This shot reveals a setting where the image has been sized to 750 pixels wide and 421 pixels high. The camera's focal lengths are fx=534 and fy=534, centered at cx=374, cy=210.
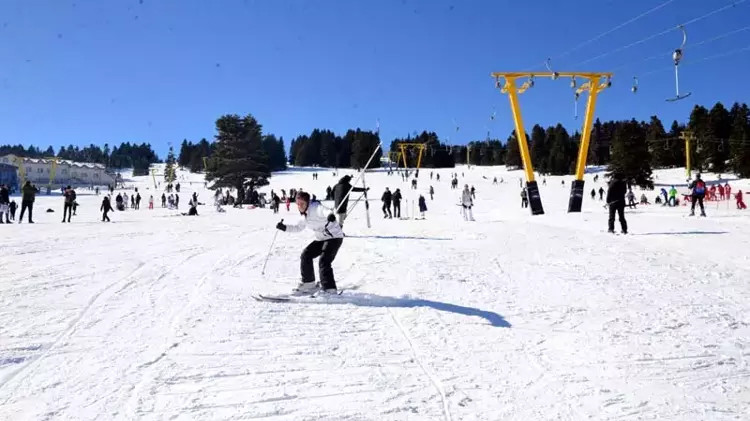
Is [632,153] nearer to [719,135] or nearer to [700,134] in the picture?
[700,134]

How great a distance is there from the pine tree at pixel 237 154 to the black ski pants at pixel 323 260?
142 feet

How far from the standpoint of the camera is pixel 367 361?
13.8ft

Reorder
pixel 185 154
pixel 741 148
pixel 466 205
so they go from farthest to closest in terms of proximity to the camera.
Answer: pixel 185 154, pixel 741 148, pixel 466 205

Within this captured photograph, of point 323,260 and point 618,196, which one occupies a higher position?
point 618,196

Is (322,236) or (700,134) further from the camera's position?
(700,134)

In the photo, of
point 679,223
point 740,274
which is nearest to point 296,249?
point 740,274

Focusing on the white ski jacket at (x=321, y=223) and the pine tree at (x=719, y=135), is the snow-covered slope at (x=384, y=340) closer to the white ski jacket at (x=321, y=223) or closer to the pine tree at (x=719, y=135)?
the white ski jacket at (x=321, y=223)

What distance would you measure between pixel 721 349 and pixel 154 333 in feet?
16.3

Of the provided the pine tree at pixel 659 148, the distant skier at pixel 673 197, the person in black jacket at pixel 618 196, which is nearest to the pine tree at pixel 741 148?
the pine tree at pixel 659 148

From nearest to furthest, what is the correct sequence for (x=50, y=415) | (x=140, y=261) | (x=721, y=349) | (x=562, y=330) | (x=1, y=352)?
(x=50, y=415), (x=1, y=352), (x=721, y=349), (x=562, y=330), (x=140, y=261)

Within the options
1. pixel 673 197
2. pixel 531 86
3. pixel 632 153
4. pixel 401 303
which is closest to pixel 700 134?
pixel 632 153

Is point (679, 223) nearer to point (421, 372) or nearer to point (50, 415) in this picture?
point (421, 372)

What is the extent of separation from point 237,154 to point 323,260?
4527 cm

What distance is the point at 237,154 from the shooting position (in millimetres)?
49750
